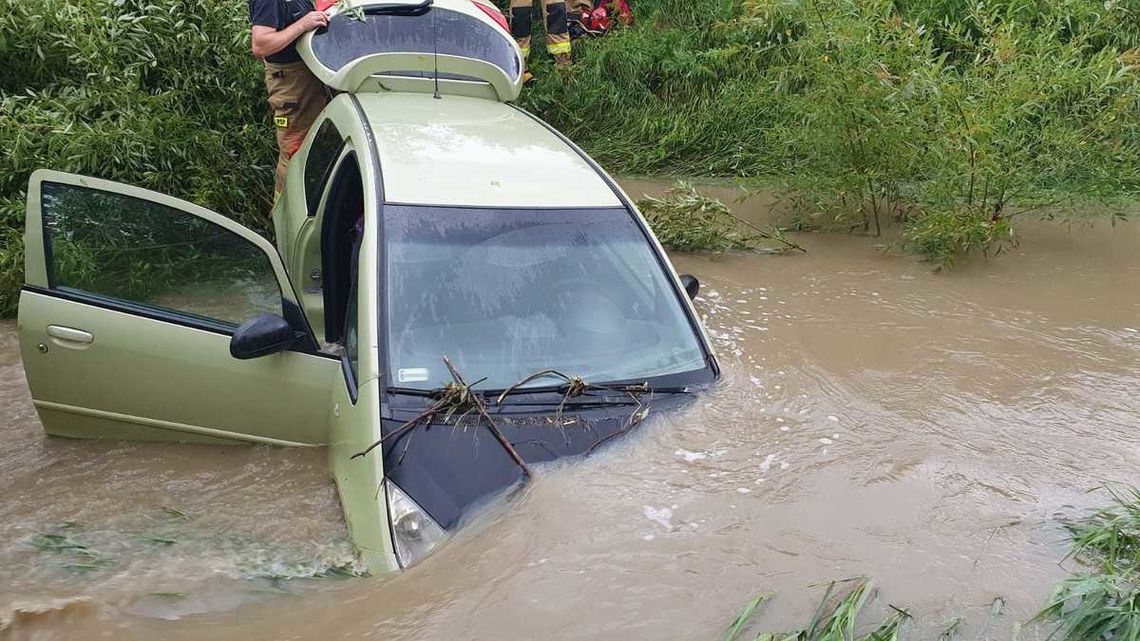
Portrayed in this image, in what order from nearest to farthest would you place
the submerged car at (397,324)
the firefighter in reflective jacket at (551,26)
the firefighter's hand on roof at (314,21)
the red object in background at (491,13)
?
the submerged car at (397,324)
the firefighter's hand on roof at (314,21)
the red object in background at (491,13)
the firefighter in reflective jacket at (551,26)

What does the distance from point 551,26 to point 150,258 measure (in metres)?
6.22

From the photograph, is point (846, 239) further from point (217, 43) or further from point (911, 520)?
point (217, 43)

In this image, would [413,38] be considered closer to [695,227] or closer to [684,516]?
[695,227]

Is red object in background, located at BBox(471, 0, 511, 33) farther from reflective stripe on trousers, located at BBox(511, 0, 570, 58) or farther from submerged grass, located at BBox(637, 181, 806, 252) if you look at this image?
reflective stripe on trousers, located at BBox(511, 0, 570, 58)

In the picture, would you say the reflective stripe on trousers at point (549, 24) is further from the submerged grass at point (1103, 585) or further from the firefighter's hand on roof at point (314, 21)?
the submerged grass at point (1103, 585)

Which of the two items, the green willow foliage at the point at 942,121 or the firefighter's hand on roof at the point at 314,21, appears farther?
the green willow foliage at the point at 942,121

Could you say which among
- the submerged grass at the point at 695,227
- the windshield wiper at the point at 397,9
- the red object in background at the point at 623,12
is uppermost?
the windshield wiper at the point at 397,9

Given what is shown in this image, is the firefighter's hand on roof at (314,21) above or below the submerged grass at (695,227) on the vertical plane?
above

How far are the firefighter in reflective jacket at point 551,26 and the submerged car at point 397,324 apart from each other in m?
5.41

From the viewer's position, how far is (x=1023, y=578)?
301 cm

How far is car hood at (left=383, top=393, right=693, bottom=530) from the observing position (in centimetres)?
326

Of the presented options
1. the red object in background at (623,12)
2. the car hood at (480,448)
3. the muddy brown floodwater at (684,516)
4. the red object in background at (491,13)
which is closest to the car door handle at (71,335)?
the muddy brown floodwater at (684,516)

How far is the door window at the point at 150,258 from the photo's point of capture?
157 inches

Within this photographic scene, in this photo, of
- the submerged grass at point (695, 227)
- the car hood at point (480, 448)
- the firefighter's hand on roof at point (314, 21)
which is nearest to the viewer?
the car hood at point (480, 448)
